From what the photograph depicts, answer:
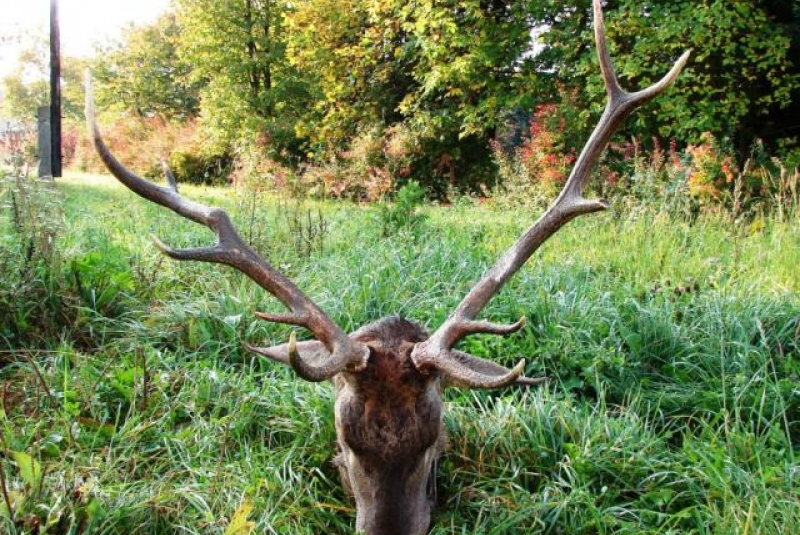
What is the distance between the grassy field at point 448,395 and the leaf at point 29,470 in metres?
0.01

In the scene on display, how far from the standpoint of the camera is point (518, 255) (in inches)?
107

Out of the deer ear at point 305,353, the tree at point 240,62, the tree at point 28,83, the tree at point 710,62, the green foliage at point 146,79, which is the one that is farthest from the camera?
the tree at point 28,83

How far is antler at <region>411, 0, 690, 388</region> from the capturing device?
2.26 metres

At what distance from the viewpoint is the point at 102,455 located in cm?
286

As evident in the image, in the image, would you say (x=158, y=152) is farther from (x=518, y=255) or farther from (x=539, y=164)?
(x=518, y=255)

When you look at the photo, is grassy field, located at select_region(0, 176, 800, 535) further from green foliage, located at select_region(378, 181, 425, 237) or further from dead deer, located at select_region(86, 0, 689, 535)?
green foliage, located at select_region(378, 181, 425, 237)

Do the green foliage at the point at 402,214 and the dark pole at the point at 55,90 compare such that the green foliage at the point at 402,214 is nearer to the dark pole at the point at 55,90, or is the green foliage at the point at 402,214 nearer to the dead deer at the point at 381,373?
the dead deer at the point at 381,373

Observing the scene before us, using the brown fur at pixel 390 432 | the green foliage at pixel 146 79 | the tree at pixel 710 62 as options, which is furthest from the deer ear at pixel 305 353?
the green foliage at pixel 146 79

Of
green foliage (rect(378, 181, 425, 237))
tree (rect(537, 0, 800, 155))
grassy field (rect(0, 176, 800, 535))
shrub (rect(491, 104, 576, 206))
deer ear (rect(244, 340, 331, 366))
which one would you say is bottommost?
grassy field (rect(0, 176, 800, 535))

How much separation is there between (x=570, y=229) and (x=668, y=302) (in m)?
2.44

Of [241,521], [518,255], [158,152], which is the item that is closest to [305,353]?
[241,521]

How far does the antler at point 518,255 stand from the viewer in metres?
2.26

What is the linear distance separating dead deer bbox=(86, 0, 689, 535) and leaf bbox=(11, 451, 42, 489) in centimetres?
82

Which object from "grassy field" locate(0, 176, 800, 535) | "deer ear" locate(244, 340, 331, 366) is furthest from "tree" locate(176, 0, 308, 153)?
"deer ear" locate(244, 340, 331, 366)
